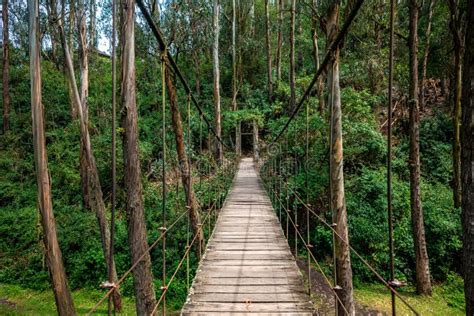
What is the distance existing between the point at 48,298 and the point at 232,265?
5.88 metres

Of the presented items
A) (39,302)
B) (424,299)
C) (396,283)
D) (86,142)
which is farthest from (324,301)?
(39,302)

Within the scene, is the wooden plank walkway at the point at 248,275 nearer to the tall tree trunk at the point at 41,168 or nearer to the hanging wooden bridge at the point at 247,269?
the hanging wooden bridge at the point at 247,269

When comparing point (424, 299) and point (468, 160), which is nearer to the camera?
point (468, 160)

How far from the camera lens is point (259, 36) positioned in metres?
17.9

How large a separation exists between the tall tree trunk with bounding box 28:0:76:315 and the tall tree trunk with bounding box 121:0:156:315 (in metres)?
0.74

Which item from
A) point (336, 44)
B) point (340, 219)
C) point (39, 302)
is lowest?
point (39, 302)

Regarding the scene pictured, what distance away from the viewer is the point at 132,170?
11.8ft

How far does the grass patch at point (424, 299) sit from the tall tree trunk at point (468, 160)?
480 cm

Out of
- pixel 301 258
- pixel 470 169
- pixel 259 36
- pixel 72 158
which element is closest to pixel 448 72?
pixel 301 258

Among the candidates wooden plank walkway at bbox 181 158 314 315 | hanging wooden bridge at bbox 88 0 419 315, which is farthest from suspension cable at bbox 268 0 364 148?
wooden plank walkway at bbox 181 158 314 315

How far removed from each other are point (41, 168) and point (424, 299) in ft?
20.7

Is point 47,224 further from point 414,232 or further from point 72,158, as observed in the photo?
point 72,158

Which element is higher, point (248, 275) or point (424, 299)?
point (248, 275)

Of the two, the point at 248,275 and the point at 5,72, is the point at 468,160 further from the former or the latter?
the point at 5,72
